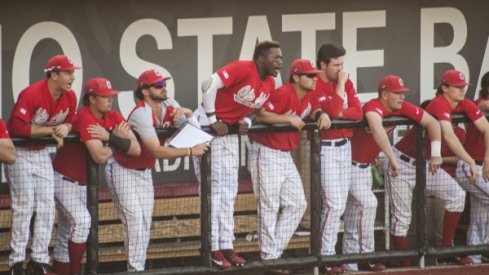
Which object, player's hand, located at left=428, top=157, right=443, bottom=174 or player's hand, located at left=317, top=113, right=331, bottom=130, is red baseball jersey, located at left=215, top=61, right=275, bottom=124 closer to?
player's hand, located at left=317, top=113, right=331, bottom=130

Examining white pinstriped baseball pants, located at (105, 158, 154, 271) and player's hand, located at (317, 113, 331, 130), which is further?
player's hand, located at (317, 113, 331, 130)

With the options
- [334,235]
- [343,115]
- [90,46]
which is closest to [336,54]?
[343,115]

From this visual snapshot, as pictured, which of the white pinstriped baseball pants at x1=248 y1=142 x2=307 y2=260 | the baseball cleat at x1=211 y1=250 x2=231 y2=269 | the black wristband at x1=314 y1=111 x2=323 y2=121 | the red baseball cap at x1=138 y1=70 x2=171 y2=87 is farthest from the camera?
the black wristband at x1=314 y1=111 x2=323 y2=121

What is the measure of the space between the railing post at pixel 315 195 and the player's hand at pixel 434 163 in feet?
2.76

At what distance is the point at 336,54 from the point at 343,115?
0.51m

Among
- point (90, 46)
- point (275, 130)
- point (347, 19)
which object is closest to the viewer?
point (275, 130)

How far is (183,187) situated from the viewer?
35.4 ft

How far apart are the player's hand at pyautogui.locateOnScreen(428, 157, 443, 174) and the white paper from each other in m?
1.67

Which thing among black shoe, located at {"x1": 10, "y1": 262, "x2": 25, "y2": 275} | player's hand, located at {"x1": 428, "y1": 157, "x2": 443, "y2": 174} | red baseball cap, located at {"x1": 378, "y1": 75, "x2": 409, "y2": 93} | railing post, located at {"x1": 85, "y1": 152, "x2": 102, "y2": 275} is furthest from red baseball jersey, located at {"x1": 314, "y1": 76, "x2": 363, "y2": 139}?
black shoe, located at {"x1": 10, "y1": 262, "x2": 25, "y2": 275}

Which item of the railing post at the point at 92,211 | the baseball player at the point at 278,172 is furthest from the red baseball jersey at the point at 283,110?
the railing post at the point at 92,211

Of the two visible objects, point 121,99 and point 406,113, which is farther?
point 121,99

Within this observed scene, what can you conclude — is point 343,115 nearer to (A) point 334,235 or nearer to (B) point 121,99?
(A) point 334,235

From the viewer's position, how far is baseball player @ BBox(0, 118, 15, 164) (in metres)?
8.74

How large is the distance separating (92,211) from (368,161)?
80.8 inches
